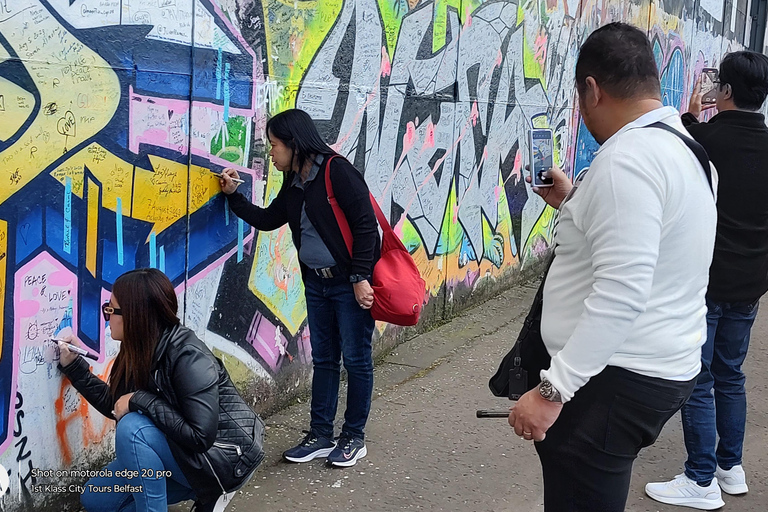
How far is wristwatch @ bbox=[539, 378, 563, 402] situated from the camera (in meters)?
2.20

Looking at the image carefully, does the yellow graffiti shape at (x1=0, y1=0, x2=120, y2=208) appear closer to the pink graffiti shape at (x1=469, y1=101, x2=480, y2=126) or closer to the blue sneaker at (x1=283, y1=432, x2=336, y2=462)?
the blue sneaker at (x1=283, y1=432, x2=336, y2=462)

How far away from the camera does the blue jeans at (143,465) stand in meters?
2.98

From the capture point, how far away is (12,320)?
10.2 feet

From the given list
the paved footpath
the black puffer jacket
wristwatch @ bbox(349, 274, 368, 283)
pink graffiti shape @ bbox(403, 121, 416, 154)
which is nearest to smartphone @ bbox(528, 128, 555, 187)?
wristwatch @ bbox(349, 274, 368, 283)

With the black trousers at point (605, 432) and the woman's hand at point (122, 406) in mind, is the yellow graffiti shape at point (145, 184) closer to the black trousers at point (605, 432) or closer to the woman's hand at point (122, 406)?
the woman's hand at point (122, 406)

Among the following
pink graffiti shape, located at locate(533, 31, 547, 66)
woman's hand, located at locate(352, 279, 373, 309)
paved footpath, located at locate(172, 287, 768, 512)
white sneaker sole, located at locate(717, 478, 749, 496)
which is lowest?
paved footpath, located at locate(172, 287, 768, 512)

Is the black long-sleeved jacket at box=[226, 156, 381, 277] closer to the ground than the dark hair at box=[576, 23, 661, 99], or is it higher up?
closer to the ground

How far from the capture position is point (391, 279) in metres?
3.92

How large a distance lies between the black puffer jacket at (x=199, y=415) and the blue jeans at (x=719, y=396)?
202 cm

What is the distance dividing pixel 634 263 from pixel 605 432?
52 centimetres

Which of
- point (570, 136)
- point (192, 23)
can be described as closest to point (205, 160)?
point (192, 23)

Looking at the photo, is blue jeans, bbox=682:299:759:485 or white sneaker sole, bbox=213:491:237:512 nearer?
white sneaker sole, bbox=213:491:237:512

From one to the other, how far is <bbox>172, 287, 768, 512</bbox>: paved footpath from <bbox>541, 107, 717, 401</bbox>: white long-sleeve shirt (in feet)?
5.71

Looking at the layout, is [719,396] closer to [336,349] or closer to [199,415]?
[336,349]
